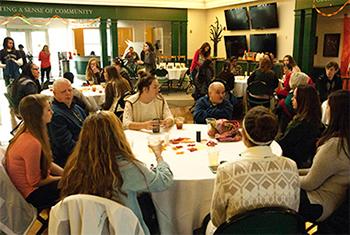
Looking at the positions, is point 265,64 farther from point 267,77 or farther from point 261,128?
point 261,128

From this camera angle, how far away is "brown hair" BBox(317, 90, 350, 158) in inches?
88.5

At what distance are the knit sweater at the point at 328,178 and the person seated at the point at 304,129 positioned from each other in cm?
77

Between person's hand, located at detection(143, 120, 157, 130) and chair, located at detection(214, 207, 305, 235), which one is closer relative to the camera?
chair, located at detection(214, 207, 305, 235)

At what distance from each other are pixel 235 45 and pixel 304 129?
29.4 feet

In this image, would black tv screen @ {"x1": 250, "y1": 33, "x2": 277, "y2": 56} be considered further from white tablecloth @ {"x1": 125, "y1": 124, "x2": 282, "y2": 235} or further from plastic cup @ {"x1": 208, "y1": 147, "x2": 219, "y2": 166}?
plastic cup @ {"x1": 208, "y1": 147, "x2": 219, "y2": 166}

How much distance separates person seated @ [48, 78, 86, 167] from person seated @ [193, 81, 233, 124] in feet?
4.26

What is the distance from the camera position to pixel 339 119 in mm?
2354

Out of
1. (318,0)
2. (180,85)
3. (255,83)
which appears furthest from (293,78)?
(180,85)

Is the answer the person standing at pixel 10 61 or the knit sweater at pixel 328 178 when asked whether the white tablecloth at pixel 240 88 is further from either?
the knit sweater at pixel 328 178

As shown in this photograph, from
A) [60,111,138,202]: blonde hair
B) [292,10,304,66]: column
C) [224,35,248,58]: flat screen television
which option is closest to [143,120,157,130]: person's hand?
[60,111,138,202]: blonde hair

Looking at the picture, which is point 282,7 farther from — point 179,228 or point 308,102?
point 179,228

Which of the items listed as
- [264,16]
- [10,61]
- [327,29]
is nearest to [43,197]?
[10,61]

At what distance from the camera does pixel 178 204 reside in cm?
231

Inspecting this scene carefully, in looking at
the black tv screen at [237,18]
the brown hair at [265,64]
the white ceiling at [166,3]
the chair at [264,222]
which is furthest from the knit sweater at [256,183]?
the white ceiling at [166,3]
